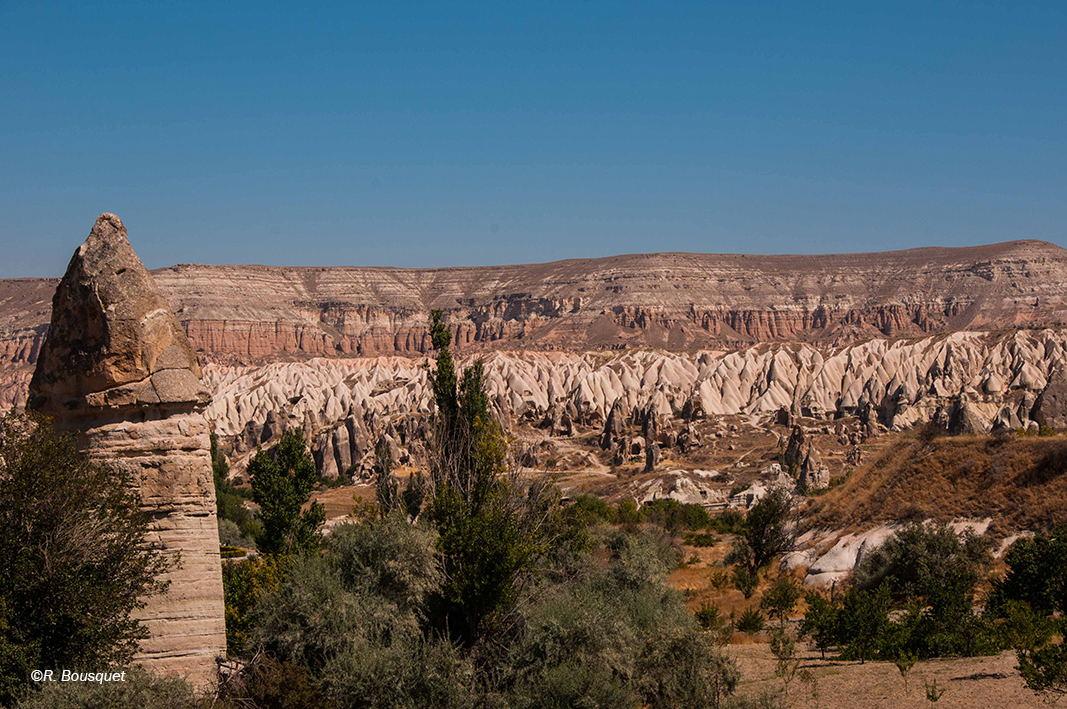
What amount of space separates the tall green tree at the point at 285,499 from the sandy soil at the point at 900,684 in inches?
498

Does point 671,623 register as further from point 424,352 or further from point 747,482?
point 424,352

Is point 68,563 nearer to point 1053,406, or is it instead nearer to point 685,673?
point 685,673

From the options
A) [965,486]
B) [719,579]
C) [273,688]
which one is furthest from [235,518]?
[273,688]

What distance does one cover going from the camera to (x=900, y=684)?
1396 centimetres

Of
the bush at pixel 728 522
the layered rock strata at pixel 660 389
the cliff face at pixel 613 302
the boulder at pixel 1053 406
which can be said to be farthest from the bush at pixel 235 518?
the cliff face at pixel 613 302

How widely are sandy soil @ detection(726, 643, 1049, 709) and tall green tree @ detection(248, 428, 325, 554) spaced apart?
12643 millimetres

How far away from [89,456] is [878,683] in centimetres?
1092

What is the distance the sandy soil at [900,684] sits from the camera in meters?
12.9

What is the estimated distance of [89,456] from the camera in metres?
11.1

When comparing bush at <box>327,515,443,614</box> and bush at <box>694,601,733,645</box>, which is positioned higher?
bush at <box>327,515,443,614</box>

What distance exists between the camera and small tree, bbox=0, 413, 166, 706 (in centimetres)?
1035

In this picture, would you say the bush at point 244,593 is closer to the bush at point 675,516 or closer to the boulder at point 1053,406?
the bush at point 675,516

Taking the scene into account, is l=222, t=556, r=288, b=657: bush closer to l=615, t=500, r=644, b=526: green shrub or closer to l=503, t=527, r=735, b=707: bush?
l=503, t=527, r=735, b=707: bush

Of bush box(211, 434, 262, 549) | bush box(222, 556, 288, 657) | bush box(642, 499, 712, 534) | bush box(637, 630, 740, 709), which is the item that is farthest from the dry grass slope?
bush box(211, 434, 262, 549)
